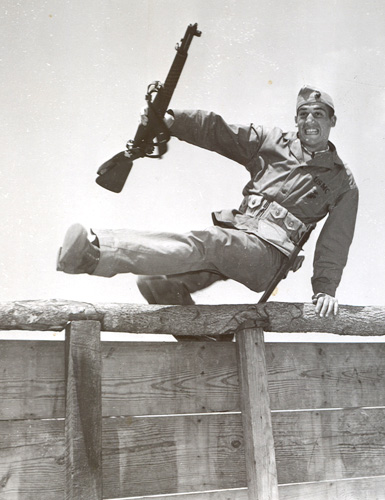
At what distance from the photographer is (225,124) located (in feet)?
14.1

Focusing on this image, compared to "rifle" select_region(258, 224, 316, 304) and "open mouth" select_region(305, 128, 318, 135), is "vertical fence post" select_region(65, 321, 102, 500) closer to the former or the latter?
"rifle" select_region(258, 224, 316, 304)

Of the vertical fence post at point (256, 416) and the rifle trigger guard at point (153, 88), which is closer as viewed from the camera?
the vertical fence post at point (256, 416)

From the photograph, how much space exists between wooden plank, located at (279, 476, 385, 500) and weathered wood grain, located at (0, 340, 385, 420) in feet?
1.58

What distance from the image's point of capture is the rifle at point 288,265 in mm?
4156

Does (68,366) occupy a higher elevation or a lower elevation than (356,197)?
lower

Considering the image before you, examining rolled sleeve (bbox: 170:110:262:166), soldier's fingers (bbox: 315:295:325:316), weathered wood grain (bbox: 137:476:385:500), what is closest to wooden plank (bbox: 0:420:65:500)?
weathered wood grain (bbox: 137:476:385:500)

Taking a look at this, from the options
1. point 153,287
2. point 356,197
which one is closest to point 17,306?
point 153,287

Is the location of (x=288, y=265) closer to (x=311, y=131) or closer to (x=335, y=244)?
(x=335, y=244)

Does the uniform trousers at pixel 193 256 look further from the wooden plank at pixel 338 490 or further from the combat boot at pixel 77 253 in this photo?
the wooden plank at pixel 338 490

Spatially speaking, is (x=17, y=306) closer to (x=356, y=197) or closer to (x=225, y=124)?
(x=225, y=124)

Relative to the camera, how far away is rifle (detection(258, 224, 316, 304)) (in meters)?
4.16

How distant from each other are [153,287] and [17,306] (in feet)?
3.46

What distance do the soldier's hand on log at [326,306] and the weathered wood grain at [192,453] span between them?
0.66m

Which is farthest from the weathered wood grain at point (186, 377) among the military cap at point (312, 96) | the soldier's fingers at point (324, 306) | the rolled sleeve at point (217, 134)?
the military cap at point (312, 96)
